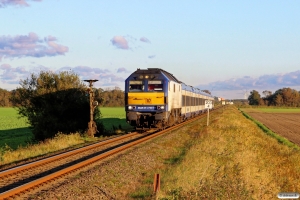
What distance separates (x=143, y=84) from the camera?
23.0m

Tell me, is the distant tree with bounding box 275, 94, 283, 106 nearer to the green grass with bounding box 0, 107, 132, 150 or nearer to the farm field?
the farm field

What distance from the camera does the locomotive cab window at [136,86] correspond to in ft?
75.6

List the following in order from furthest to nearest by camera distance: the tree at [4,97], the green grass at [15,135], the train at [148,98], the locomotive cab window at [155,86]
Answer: the tree at [4,97]
the green grass at [15,135]
the locomotive cab window at [155,86]
the train at [148,98]

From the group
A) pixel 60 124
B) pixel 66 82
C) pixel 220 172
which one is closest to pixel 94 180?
pixel 220 172

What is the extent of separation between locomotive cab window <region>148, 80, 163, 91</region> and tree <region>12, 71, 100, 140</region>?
6840mm

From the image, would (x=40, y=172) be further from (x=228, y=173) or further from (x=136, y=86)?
(x=136, y=86)

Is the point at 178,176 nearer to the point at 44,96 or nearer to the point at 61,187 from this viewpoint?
the point at 61,187

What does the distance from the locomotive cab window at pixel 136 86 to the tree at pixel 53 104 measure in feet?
18.9

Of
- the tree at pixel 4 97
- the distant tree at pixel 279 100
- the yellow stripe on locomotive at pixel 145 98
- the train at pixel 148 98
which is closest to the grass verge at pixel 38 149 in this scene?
the train at pixel 148 98

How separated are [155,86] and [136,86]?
1269mm

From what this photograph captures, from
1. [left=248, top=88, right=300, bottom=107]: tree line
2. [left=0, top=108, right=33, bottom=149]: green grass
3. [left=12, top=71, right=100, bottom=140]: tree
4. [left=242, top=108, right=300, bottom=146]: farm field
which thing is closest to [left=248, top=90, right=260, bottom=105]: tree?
[left=248, top=88, right=300, bottom=107]: tree line

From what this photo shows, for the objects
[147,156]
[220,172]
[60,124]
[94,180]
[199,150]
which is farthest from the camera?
[60,124]

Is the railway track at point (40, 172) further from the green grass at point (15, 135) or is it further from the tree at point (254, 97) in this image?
the tree at point (254, 97)

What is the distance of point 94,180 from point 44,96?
19083mm
